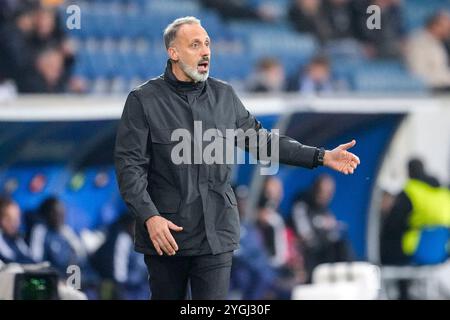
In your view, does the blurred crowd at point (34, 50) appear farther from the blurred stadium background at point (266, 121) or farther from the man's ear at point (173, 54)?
the man's ear at point (173, 54)

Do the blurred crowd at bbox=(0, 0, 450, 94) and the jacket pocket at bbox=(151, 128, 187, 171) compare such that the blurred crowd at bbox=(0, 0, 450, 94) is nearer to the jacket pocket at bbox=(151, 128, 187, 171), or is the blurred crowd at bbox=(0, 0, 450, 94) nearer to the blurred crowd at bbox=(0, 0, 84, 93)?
the blurred crowd at bbox=(0, 0, 84, 93)

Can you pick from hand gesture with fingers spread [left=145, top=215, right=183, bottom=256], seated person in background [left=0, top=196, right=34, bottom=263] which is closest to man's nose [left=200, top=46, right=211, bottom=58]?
hand gesture with fingers spread [left=145, top=215, right=183, bottom=256]

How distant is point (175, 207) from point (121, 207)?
520 cm

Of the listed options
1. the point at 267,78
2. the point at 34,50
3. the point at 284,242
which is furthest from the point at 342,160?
the point at 267,78

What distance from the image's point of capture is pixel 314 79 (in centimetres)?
1188

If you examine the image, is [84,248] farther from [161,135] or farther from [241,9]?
[161,135]

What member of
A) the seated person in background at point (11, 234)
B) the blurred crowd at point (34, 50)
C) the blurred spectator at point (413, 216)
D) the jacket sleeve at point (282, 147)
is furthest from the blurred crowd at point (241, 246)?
the jacket sleeve at point (282, 147)

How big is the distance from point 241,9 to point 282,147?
8.63 metres

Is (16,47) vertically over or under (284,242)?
over

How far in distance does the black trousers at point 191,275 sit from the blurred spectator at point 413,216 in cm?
709

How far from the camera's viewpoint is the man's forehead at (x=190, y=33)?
4.67m

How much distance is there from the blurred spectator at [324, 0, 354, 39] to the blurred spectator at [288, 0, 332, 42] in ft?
0.17
